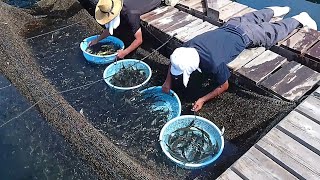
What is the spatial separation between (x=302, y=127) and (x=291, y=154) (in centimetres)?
36

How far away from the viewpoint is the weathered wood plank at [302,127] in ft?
10.8

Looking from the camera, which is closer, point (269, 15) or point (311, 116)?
point (311, 116)

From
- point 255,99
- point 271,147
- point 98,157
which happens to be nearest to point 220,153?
point 271,147

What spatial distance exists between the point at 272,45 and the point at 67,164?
9.68 feet

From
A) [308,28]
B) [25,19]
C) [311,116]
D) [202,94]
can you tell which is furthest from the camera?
[25,19]

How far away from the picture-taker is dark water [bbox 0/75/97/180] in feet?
12.5

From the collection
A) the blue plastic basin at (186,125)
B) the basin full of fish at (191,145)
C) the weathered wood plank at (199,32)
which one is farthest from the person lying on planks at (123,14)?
the basin full of fish at (191,145)

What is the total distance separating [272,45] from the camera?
4695mm

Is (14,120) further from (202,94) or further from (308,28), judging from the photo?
(308,28)

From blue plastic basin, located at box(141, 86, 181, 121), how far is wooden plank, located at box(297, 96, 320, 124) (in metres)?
1.37

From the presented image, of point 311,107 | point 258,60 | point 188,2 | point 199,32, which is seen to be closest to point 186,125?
point 258,60

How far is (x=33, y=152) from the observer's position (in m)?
4.03

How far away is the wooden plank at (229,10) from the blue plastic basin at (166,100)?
4.82 feet

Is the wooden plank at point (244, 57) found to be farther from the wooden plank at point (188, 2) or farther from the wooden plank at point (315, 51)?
the wooden plank at point (188, 2)
